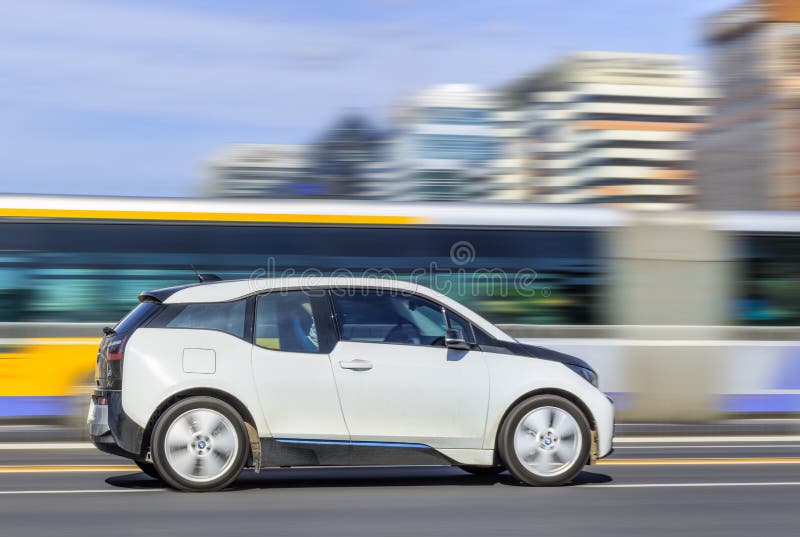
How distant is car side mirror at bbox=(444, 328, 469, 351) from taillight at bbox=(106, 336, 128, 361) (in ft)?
7.14

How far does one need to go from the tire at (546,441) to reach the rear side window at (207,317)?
196 cm

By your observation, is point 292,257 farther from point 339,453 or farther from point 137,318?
point 339,453

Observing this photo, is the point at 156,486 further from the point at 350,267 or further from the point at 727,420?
the point at 727,420

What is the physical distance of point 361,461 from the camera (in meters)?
7.89

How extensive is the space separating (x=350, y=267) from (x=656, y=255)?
3870mm

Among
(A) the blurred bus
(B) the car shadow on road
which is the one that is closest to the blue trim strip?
(B) the car shadow on road

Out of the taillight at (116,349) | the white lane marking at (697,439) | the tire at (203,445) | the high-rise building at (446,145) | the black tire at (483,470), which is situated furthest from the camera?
the high-rise building at (446,145)

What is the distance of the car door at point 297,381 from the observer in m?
7.82

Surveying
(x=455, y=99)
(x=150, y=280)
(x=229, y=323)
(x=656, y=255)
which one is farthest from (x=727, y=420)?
(x=455, y=99)

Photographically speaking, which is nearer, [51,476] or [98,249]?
[51,476]

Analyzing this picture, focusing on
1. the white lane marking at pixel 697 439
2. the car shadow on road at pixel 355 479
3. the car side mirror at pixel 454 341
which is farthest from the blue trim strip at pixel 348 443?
the white lane marking at pixel 697 439

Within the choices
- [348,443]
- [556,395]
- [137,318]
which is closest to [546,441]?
[556,395]

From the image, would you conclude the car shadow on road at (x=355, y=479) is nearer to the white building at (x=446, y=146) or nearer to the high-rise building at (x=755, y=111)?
the high-rise building at (x=755, y=111)

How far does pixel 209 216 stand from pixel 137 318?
19.8 ft
